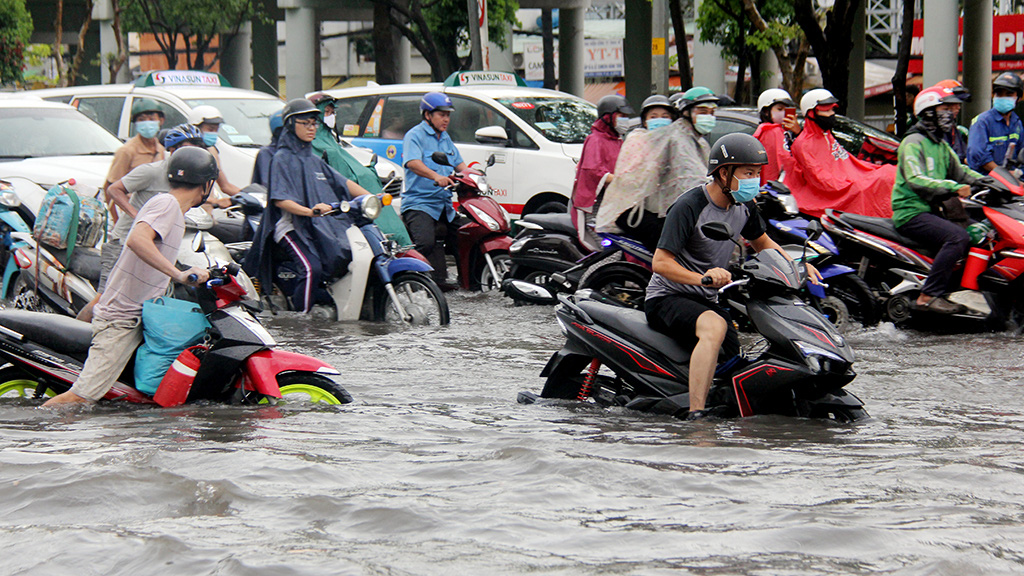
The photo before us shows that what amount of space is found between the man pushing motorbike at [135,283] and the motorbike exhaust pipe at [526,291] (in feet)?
14.0

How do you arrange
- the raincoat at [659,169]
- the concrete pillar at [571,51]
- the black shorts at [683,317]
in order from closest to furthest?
the black shorts at [683,317], the raincoat at [659,169], the concrete pillar at [571,51]

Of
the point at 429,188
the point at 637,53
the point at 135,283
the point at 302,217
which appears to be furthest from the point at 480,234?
the point at 637,53

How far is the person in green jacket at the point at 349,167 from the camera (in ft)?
33.5

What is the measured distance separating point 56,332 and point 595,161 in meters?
5.19

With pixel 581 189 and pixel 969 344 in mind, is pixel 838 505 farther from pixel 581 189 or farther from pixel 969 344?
pixel 581 189

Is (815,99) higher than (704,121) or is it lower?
higher

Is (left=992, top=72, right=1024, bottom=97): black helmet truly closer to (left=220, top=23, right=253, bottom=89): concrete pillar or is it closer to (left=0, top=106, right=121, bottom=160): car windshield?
(left=0, top=106, right=121, bottom=160): car windshield

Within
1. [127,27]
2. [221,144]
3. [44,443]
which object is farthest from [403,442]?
[127,27]

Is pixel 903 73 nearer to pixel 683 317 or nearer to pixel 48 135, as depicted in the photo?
pixel 48 135

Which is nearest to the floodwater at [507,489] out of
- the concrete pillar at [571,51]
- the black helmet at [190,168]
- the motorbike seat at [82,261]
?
the black helmet at [190,168]

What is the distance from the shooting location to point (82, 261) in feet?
28.1

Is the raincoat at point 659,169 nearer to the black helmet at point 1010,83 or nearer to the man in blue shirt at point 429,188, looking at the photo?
the man in blue shirt at point 429,188

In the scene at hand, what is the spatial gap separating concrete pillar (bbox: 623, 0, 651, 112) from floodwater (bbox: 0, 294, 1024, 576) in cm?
2227

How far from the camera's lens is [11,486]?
4.74m
